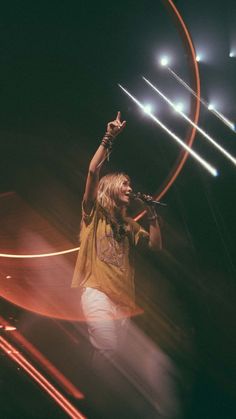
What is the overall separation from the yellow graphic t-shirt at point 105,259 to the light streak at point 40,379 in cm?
49

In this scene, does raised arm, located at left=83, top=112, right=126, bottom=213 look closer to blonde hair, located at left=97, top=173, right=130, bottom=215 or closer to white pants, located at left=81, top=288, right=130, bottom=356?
blonde hair, located at left=97, top=173, right=130, bottom=215

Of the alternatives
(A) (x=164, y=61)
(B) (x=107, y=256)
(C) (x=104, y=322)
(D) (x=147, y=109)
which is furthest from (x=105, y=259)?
(A) (x=164, y=61)

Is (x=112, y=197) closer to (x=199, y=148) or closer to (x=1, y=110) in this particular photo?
(x=199, y=148)

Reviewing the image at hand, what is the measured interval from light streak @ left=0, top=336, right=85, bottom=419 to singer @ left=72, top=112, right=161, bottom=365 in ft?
0.80

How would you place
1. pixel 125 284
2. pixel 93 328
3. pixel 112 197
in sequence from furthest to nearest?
1. pixel 112 197
2. pixel 125 284
3. pixel 93 328

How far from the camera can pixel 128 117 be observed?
4.16 metres

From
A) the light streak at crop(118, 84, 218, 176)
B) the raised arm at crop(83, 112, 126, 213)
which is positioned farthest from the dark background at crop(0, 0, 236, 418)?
the raised arm at crop(83, 112, 126, 213)

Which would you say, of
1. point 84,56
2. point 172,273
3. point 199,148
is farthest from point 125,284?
point 84,56

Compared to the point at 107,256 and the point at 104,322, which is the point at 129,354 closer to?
the point at 104,322

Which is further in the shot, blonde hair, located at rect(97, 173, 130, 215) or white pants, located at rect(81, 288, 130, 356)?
blonde hair, located at rect(97, 173, 130, 215)

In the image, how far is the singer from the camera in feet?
7.02

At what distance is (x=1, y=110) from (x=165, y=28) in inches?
64.5

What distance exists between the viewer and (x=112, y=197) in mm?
2607

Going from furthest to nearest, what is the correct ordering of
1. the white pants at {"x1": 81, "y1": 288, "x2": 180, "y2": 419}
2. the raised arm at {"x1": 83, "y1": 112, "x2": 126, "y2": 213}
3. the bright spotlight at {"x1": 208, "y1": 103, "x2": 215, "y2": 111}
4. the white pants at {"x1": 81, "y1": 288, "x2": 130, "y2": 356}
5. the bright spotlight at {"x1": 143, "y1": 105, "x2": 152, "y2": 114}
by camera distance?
1. the bright spotlight at {"x1": 143, "y1": 105, "x2": 152, "y2": 114}
2. the bright spotlight at {"x1": 208, "y1": 103, "x2": 215, "y2": 111}
3. the raised arm at {"x1": 83, "y1": 112, "x2": 126, "y2": 213}
4. the white pants at {"x1": 81, "y1": 288, "x2": 130, "y2": 356}
5. the white pants at {"x1": 81, "y1": 288, "x2": 180, "y2": 419}
